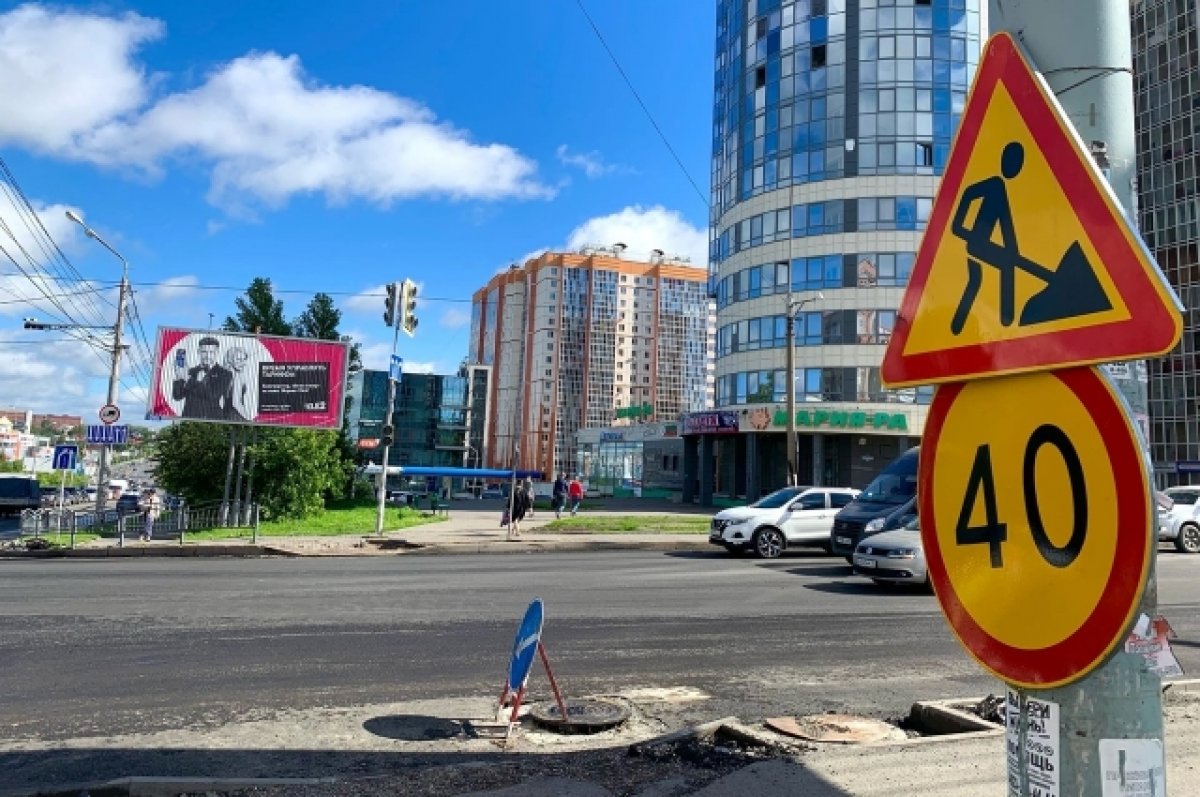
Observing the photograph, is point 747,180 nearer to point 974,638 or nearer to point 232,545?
point 232,545

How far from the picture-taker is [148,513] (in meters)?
23.4

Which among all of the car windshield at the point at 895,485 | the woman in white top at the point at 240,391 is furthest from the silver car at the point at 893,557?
the woman in white top at the point at 240,391

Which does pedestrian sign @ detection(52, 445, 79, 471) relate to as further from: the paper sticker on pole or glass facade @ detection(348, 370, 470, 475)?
glass facade @ detection(348, 370, 470, 475)

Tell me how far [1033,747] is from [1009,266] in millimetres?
1014

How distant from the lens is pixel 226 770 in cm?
505

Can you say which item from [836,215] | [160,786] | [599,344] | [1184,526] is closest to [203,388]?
[160,786]

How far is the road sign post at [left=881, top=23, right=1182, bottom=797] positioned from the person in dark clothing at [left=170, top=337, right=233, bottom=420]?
2932 cm

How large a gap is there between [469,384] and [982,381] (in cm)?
12341

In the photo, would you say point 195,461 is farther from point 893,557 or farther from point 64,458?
point 893,557

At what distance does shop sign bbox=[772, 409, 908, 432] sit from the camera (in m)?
39.7

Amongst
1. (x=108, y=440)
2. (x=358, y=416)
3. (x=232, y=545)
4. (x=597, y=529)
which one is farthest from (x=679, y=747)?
(x=358, y=416)

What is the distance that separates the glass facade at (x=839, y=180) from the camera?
135 feet

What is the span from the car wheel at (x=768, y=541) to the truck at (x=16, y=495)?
39300mm

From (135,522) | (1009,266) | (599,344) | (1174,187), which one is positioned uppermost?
(1174,187)
